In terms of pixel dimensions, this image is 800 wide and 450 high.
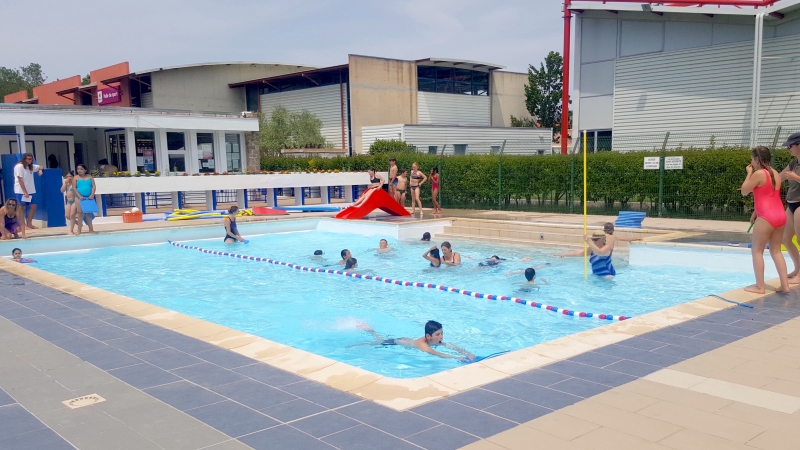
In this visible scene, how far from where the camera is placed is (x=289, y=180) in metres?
22.5

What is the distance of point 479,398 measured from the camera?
4.21 meters

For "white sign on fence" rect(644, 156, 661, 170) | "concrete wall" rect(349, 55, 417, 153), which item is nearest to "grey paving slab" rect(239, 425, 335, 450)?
"white sign on fence" rect(644, 156, 661, 170)

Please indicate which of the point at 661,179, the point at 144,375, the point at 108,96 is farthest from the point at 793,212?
the point at 108,96

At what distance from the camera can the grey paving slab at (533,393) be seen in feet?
13.4

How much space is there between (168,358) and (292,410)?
1.79m

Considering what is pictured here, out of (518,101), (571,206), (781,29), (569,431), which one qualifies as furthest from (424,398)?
(518,101)

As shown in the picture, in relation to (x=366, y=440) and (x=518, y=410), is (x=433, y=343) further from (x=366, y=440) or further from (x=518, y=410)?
(x=366, y=440)

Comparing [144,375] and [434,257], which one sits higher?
[144,375]

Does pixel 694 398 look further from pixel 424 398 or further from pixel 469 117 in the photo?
pixel 469 117

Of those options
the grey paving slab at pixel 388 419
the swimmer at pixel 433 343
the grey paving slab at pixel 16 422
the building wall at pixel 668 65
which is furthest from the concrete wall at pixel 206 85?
the grey paving slab at pixel 388 419

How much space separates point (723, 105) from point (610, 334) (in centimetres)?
1855

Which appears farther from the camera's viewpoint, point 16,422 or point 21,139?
point 21,139

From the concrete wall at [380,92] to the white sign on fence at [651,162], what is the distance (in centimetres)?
2037

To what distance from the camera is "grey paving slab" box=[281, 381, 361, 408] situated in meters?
4.18
